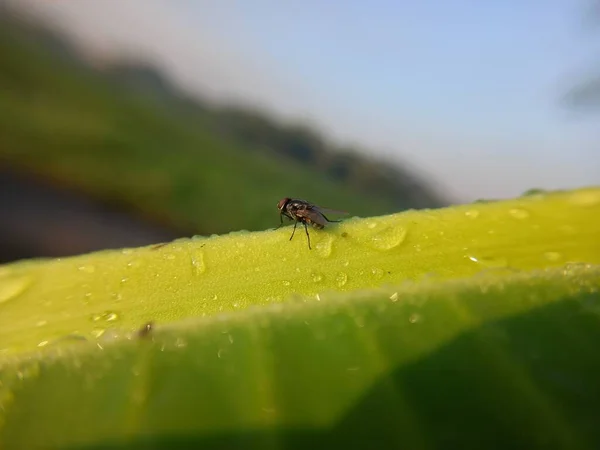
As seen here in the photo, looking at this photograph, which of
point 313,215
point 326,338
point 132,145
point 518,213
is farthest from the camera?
point 132,145

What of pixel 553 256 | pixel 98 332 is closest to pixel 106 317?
pixel 98 332

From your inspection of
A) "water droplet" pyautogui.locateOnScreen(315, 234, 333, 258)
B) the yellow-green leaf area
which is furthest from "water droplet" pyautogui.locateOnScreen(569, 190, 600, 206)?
"water droplet" pyautogui.locateOnScreen(315, 234, 333, 258)

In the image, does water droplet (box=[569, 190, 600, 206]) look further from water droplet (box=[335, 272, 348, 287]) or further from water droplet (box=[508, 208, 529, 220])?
water droplet (box=[335, 272, 348, 287])

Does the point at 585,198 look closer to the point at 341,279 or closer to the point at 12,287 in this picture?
the point at 341,279

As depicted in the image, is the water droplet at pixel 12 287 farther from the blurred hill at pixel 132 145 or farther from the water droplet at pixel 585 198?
the blurred hill at pixel 132 145

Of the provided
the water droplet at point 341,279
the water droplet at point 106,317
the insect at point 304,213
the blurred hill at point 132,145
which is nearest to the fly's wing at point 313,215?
the insect at point 304,213

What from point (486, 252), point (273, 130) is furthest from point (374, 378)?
point (273, 130)

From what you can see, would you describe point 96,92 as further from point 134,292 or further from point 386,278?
point 386,278
